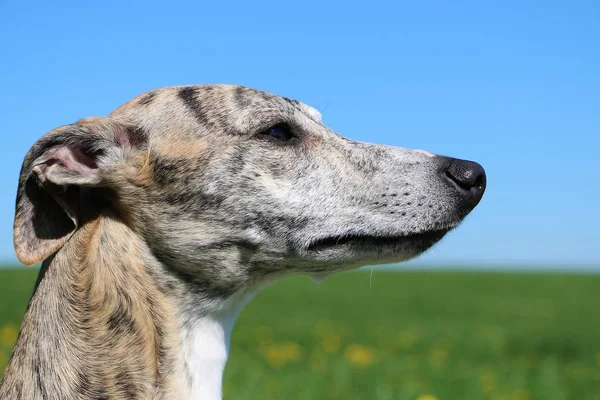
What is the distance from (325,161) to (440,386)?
496 centimetres

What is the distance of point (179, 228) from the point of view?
3729mm

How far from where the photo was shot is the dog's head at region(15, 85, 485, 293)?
3730 mm

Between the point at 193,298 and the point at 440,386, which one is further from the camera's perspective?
the point at 440,386

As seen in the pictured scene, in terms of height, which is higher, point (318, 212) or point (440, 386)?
point (318, 212)

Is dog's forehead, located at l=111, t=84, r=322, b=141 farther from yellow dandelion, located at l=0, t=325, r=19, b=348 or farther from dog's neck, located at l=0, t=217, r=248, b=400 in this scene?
yellow dandelion, located at l=0, t=325, r=19, b=348

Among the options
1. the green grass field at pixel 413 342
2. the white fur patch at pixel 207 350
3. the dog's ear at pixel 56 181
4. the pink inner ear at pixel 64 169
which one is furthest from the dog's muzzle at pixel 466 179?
the green grass field at pixel 413 342

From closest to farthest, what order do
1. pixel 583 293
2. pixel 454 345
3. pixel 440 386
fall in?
1. pixel 440 386
2. pixel 454 345
3. pixel 583 293

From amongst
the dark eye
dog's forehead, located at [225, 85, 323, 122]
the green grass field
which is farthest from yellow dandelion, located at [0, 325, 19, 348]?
the dark eye

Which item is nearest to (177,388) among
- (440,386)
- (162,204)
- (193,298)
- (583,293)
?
(193,298)

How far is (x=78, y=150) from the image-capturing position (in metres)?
3.87

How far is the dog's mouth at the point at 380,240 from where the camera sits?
3.85 metres

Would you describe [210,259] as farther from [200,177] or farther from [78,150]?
[78,150]

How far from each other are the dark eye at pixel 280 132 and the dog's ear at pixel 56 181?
82 cm

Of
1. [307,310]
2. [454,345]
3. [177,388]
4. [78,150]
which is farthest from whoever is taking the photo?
[307,310]
